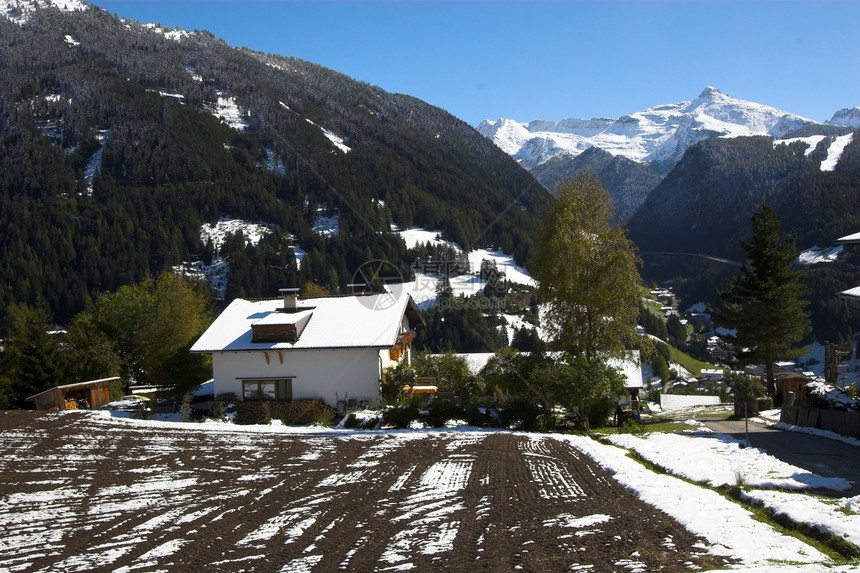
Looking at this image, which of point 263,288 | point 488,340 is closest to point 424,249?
point 263,288

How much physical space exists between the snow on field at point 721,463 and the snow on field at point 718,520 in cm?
83

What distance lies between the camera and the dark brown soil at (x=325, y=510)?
28.8ft

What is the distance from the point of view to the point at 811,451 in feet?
58.0

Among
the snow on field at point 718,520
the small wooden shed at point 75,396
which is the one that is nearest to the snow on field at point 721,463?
the snow on field at point 718,520

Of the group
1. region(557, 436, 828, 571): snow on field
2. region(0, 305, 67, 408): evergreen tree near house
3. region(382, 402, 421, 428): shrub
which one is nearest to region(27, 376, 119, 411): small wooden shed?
region(0, 305, 67, 408): evergreen tree near house

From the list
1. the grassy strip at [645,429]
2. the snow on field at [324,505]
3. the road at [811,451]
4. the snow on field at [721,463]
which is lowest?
the grassy strip at [645,429]

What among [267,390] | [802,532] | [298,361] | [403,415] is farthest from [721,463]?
[267,390]

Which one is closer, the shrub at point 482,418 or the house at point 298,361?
the shrub at point 482,418

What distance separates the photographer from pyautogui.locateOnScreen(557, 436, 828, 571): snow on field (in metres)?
8.07

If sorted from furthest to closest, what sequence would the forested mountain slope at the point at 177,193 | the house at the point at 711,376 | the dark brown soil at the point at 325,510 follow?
the forested mountain slope at the point at 177,193 < the house at the point at 711,376 < the dark brown soil at the point at 325,510

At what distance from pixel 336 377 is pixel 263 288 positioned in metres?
102

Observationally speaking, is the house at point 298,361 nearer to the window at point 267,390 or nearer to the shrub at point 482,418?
the window at point 267,390

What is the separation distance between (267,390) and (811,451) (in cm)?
2408

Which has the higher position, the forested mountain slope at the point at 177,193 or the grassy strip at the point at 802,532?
the forested mountain slope at the point at 177,193
